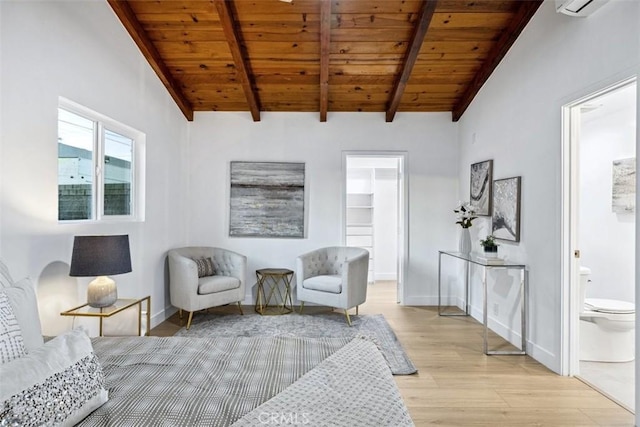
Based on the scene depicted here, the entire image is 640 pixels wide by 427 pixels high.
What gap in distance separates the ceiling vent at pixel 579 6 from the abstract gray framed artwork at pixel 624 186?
1.81m

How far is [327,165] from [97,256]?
10.2 feet

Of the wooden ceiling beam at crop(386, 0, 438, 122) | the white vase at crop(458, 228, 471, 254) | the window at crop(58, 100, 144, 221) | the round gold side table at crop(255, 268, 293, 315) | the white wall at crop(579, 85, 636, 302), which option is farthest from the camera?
the round gold side table at crop(255, 268, 293, 315)

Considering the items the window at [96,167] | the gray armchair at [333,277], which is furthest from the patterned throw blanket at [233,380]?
the gray armchair at [333,277]

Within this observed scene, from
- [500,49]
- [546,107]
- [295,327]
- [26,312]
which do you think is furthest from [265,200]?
[26,312]

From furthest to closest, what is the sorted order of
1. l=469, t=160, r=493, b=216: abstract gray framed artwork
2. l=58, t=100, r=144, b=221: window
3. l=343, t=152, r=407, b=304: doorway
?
l=343, t=152, r=407, b=304: doorway → l=469, t=160, r=493, b=216: abstract gray framed artwork → l=58, t=100, r=144, b=221: window

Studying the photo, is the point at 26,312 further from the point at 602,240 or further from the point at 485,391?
the point at 602,240

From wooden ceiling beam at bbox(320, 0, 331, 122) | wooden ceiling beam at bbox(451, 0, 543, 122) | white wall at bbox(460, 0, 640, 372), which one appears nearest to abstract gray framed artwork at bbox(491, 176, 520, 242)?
white wall at bbox(460, 0, 640, 372)

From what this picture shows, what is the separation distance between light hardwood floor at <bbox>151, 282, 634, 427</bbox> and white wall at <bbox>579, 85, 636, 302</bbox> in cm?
155

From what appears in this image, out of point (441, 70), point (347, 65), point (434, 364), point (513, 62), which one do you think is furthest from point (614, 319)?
point (347, 65)

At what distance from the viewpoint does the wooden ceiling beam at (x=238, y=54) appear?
3186 millimetres

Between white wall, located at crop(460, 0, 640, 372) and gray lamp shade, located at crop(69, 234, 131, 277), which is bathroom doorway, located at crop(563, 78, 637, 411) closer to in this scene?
white wall, located at crop(460, 0, 640, 372)

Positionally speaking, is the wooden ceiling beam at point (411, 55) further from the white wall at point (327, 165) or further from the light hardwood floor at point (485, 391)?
the light hardwood floor at point (485, 391)

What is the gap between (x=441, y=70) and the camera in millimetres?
4125

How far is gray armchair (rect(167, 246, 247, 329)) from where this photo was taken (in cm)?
391
